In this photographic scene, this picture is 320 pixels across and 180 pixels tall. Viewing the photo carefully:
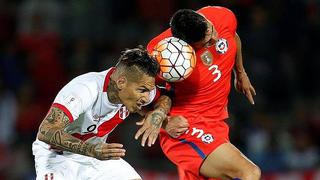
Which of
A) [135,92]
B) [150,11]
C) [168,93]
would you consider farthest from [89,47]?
[135,92]

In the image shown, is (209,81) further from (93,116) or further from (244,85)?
(93,116)

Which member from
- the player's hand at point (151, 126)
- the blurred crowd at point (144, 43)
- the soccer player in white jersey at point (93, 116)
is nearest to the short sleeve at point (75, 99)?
the soccer player in white jersey at point (93, 116)

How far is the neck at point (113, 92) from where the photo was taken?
575 cm

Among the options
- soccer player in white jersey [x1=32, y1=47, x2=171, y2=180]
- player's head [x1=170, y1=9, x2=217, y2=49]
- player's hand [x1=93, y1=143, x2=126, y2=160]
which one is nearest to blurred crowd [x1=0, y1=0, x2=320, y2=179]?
player's head [x1=170, y1=9, x2=217, y2=49]

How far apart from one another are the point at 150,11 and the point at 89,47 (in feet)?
3.68

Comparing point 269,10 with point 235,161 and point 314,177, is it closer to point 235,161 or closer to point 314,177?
point 314,177

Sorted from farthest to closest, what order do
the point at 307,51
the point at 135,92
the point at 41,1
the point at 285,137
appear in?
the point at 41,1
the point at 307,51
the point at 285,137
the point at 135,92

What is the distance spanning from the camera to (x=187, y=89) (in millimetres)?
6426

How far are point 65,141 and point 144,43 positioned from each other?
524cm

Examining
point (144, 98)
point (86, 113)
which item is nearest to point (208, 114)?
point (144, 98)

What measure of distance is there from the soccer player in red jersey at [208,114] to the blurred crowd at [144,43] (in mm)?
2839

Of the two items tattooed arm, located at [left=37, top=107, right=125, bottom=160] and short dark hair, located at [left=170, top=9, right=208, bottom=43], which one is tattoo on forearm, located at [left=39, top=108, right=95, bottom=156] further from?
short dark hair, located at [left=170, top=9, right=208, bottom=43]

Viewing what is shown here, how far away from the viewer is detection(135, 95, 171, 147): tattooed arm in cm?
563

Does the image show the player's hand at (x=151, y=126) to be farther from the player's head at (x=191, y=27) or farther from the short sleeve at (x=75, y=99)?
the player's head at (x=191, y=27)
